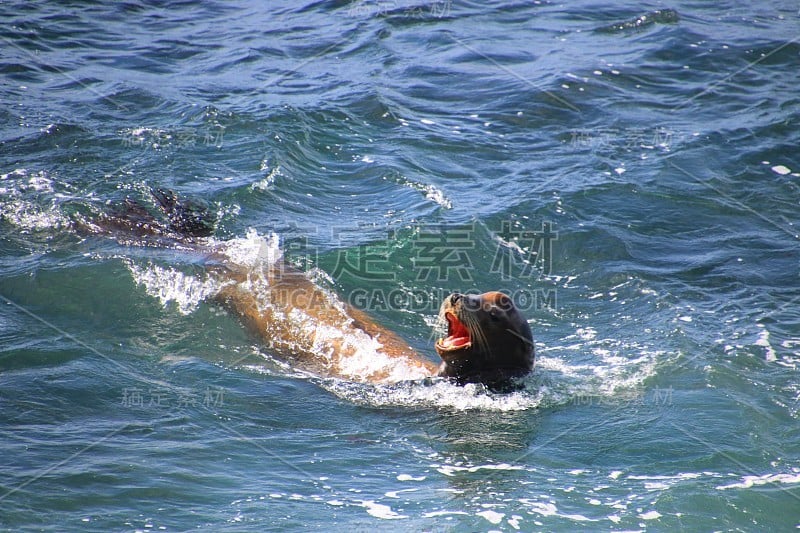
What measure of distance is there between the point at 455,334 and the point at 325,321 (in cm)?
118

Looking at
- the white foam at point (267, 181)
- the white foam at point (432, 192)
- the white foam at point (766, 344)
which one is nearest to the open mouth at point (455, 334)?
the white foam at point (766, 344)

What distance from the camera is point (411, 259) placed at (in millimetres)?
8617

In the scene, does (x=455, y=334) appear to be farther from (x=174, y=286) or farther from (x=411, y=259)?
(x=174, y=286)

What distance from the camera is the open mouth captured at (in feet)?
21.4

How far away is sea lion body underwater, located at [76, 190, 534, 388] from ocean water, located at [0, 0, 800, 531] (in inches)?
6.7

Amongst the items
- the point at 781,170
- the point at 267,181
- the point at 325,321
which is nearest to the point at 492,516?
the point at 325,321

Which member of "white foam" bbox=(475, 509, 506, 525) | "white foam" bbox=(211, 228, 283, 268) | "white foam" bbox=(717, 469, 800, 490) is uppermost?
"white foam" bbox=(211, 228, 283, 268)

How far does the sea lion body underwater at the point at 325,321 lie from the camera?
A: 6.44 m

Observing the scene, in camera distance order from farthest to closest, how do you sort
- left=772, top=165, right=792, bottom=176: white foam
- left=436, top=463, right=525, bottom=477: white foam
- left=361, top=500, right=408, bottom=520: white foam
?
left=772, top=165, right=792, bottom=176: white foam → left=436, top=463, right=525, bottom=477: white foam → left=361, top=500, right=408, bottom=520: white foam

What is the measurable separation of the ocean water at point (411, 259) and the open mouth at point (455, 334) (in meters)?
0.31

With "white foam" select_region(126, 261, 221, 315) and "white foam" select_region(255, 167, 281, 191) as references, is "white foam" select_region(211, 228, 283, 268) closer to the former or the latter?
"white foam" select_region(126, 261, 221, 315)

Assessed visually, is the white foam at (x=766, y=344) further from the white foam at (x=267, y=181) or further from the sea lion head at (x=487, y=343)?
the white foam at (x=267, y=181)

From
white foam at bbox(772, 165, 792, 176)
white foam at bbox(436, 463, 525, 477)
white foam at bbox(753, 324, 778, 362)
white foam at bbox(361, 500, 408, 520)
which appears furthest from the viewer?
white foam at bbox(772, 165, 792, 176)

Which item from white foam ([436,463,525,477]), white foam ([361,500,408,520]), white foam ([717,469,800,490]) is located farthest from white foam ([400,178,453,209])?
white foam ([361,500,408,520])
